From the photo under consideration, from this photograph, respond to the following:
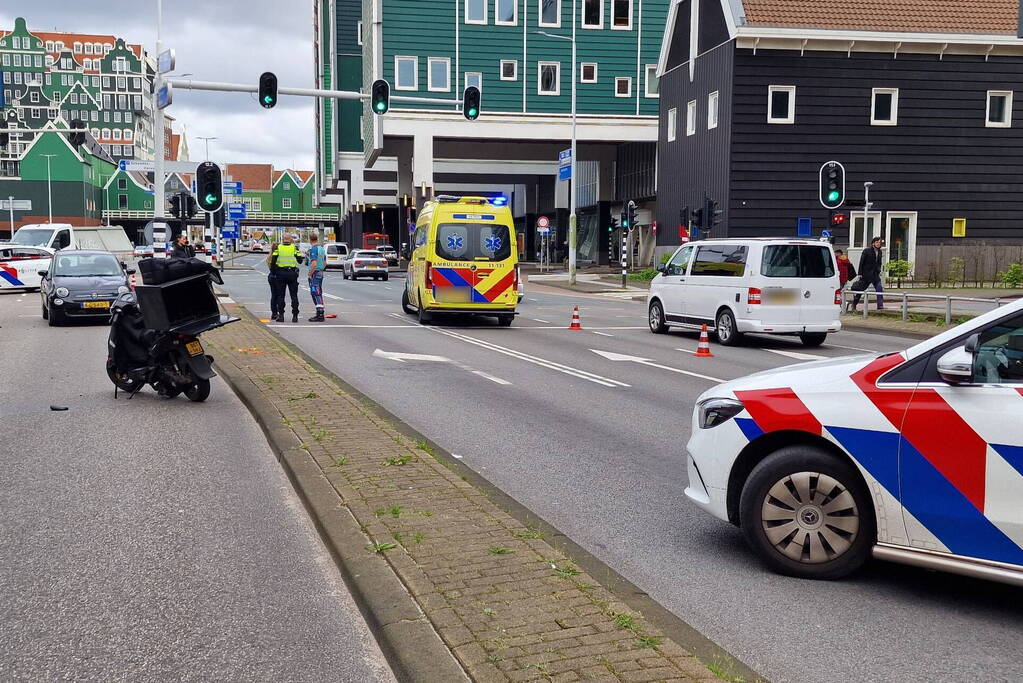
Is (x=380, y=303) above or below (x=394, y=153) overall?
below

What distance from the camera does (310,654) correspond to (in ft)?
13.8

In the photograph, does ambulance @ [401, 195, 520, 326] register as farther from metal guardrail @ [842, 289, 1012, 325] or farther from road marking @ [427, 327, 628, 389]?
metal guardrail @ [842, 289, 1012, 325]

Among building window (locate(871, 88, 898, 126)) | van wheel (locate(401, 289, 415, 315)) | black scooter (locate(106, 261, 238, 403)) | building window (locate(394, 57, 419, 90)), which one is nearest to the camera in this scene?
black scooter (locate(106, 261, 238, 403))

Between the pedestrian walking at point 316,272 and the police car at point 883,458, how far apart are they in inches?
692

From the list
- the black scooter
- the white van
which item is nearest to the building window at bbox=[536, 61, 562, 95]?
the white van

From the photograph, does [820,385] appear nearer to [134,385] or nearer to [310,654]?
[310,654]

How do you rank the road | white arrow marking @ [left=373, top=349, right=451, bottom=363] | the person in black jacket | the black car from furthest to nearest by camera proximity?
the person in black jacket
the black car
white arrow marking @ [left=373, top=349, right=451, bottom=363]
the road

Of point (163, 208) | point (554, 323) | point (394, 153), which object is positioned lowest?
point (554, 323)

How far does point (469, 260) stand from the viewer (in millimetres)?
21266

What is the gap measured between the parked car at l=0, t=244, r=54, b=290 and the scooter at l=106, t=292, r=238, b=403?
81.6 ft

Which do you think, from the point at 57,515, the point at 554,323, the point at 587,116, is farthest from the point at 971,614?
the point at 587,116

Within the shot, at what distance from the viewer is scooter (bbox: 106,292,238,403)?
1077cm

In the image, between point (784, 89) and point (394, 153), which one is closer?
point (784, 89)

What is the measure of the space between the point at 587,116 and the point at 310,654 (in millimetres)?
51983
